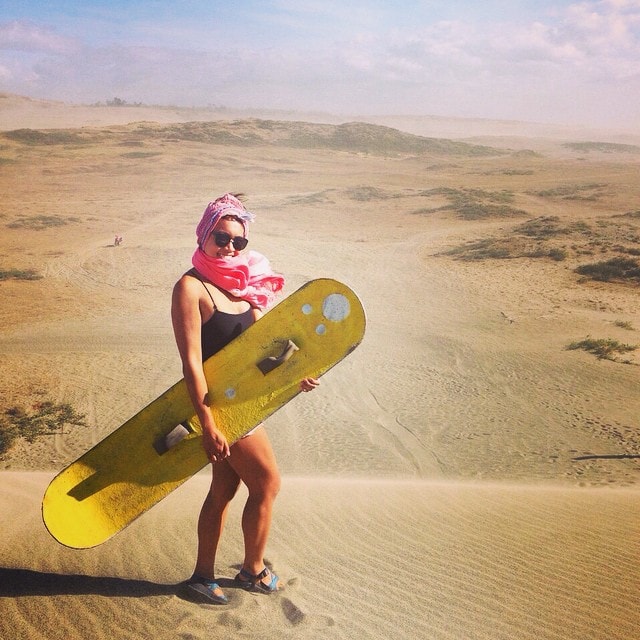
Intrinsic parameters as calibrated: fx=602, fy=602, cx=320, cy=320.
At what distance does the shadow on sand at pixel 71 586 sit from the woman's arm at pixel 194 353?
0.93 m

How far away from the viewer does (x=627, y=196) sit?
29.7 m

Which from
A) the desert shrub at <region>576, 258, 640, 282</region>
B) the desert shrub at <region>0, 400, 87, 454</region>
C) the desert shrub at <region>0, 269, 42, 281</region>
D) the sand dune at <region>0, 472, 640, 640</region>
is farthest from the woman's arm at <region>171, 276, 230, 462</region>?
the desert shrub at <region>576, 258, 640, 282</region>

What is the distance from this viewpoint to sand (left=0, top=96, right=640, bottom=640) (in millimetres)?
2965

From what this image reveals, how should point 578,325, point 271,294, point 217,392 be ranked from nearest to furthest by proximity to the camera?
point 217,392 → point 271,294 → point 578,325

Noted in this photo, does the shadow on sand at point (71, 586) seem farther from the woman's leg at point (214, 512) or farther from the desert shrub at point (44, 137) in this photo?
the desert shrub at point (44, 137)

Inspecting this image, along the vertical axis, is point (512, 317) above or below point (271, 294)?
below

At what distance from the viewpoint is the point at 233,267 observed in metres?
2.82

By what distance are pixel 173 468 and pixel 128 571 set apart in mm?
819

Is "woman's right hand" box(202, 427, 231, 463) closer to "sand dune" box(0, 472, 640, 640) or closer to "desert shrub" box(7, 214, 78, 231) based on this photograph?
"sand dune" box(0, 472, 640, 640)

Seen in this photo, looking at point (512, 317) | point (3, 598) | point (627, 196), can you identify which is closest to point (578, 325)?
point (512, 317)

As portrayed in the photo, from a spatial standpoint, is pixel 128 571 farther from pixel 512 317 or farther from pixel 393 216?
pixel 393 216

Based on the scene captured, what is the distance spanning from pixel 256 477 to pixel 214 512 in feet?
1.11

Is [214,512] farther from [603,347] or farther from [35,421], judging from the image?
[603,347]

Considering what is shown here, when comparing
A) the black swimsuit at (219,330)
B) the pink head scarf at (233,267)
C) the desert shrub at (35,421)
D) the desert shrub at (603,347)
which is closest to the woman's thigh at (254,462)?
the black swimsuit at (219,330)
